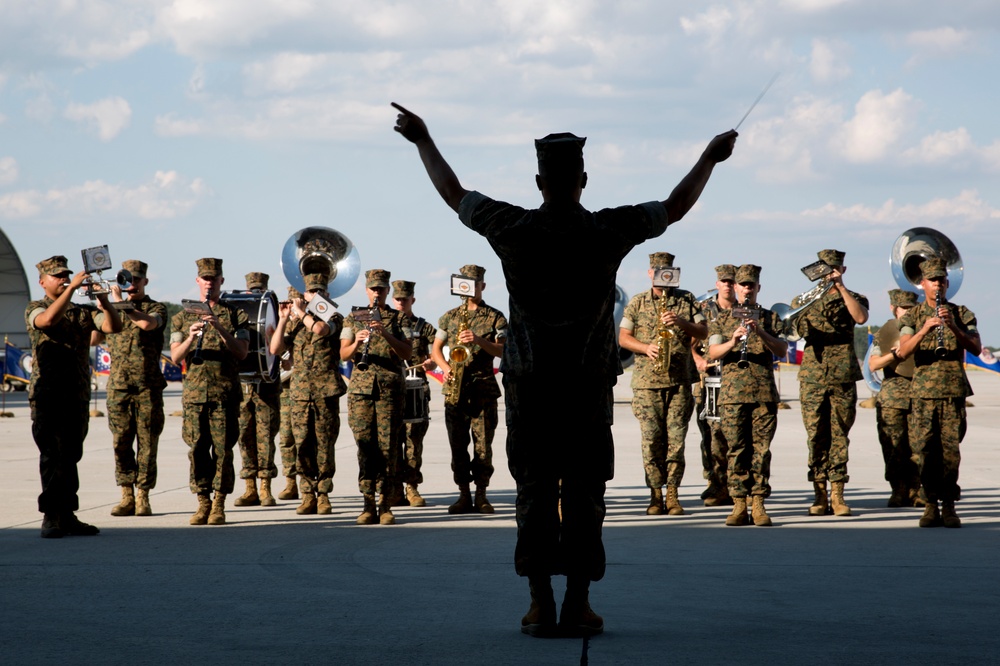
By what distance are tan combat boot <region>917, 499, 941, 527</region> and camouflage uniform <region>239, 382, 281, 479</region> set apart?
6.30m

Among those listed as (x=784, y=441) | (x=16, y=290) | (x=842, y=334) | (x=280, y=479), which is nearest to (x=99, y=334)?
(x=280, y=479)

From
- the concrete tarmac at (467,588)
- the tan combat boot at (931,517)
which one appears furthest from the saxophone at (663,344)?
the tan combat boot at (931,517)

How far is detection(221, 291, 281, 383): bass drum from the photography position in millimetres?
11328

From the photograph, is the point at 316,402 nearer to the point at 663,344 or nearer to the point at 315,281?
the point at 315,281

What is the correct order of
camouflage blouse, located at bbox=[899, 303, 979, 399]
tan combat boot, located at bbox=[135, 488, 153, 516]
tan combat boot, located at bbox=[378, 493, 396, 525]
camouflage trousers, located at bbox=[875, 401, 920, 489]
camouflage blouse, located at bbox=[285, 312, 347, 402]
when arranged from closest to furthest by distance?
camouflage blouse, located at bbox=[899, 303, 979, 399], tan combat boot, located at bbox=[378, 493, 396, 525], tan combat boot, located at bbox=[135, 488, 153, 516], camouflage blouse, located at bbox=[285, 312, 347, 402], camouflage trousers, located at bbox=[875, 401, 920, 489]

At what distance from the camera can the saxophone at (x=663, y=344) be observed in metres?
11.1

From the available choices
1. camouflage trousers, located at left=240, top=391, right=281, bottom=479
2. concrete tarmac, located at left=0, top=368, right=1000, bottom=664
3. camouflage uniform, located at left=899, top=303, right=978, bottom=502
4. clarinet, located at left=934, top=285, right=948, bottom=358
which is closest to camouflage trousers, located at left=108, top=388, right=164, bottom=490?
concrete tarmac, located at left=0, top=368, right=1000, bottom=664

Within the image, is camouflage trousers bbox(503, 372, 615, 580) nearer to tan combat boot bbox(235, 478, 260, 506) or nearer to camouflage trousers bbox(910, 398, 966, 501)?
camouflage trousers bbox(910, 398, 966, 501)

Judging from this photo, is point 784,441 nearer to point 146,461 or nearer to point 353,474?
point 353,474

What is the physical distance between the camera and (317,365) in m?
11.3

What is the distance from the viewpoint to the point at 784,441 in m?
20.9

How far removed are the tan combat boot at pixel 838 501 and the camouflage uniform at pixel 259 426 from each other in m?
5.54

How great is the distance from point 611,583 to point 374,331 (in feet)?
13.2

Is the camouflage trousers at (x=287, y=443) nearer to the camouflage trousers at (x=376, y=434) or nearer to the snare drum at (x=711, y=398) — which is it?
the camouflage trousers at (x=376, y=434)
